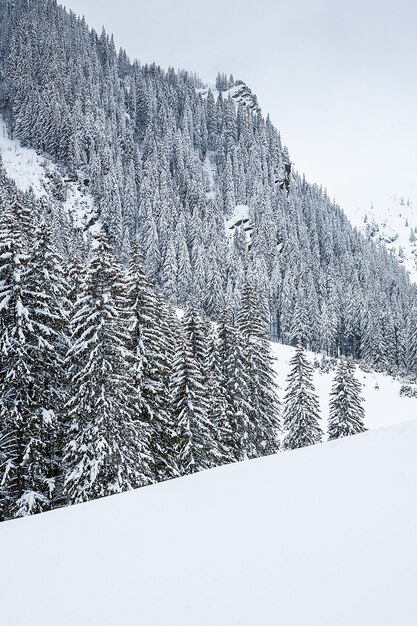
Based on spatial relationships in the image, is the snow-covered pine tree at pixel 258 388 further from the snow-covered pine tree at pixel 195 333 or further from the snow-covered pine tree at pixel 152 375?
the snow-covered pine tree at pixel 152 375

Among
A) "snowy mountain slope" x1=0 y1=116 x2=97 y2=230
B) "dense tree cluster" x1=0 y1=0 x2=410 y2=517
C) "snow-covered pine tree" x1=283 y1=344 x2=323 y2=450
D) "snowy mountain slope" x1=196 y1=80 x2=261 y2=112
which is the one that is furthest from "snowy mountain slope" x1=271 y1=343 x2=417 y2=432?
"snowy mountain slope" x1=196 y1=80 x2=261 y2=112

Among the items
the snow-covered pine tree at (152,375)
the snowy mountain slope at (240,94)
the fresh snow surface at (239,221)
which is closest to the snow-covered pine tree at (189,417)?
the snow-covered pine tree at (152,375)

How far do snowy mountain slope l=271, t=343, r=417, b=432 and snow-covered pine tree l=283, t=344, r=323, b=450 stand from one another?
5.72 m

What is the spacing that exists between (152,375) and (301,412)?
37.1ft

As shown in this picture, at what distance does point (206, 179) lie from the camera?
406 ft

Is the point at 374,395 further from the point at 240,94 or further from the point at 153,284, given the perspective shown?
the point at 240,94

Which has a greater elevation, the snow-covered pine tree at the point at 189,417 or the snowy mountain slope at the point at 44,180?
the snowy mountain slope at the point at 44,180

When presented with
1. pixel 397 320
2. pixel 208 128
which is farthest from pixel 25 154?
pixel 397 320

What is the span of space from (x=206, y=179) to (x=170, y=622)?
423 feet

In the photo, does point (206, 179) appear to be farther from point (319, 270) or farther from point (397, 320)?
point (397, 320)

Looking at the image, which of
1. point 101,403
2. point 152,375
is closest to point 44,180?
point 152,375

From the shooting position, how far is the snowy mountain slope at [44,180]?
8788 cm

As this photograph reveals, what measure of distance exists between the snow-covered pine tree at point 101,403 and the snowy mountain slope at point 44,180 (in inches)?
2990

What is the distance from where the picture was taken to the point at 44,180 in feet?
300
